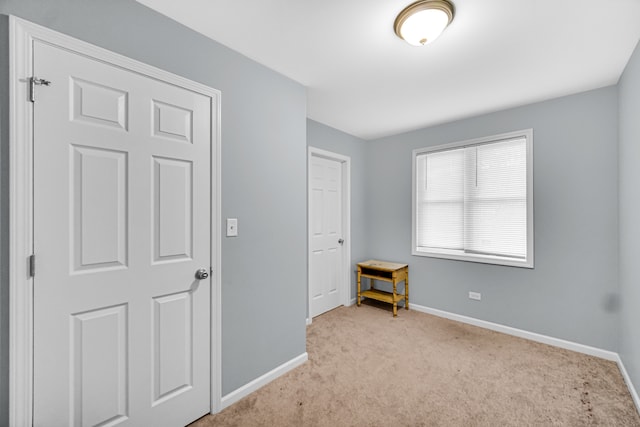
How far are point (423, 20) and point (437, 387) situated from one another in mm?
2465

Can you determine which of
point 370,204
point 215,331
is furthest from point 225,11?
point 370,204

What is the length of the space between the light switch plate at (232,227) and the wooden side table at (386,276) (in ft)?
7.18

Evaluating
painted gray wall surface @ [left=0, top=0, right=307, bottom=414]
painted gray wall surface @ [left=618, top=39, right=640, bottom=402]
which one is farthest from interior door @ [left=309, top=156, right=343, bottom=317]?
painted gray wall surface @ [left=618, top=39, right=640, bottom=402]

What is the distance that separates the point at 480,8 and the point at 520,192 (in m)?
2.09

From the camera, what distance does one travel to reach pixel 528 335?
2.83 m

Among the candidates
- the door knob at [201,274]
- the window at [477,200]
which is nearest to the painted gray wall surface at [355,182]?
the window at [477,200]

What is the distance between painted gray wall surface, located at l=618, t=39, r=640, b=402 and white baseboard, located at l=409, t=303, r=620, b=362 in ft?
0.68

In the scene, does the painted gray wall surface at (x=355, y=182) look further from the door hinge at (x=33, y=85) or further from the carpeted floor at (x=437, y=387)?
the door hinge at (x=33, y=85)

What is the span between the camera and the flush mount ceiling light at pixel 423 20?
146 centimetres

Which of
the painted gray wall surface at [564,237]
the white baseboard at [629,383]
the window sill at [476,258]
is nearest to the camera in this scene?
the white baseboard at [629,383]

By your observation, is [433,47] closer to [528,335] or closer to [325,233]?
[325,233]

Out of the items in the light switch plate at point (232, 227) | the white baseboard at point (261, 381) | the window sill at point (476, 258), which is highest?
the light switch plate at point (232, 227)

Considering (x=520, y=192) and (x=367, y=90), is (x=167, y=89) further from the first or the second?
(x=520, y=192)

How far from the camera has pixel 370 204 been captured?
418 cm
